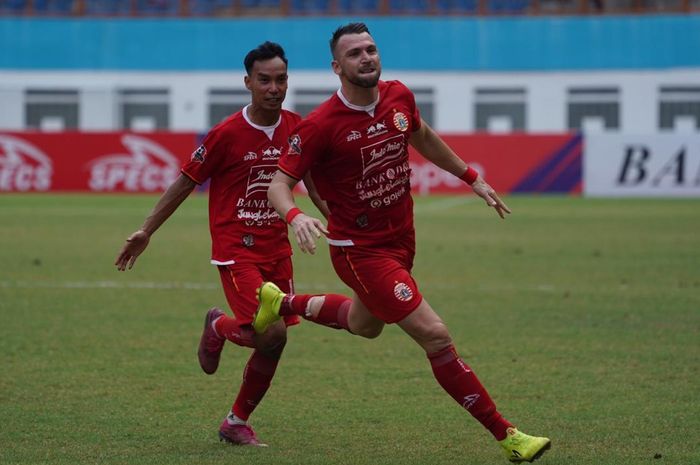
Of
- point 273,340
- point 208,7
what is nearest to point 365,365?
point 273,340

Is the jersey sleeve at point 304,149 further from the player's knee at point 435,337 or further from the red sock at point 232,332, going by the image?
the red sock at point 232,332

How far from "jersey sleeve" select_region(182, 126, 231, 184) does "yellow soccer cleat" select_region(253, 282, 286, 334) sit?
801 millimetres

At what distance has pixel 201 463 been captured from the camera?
6.91 m

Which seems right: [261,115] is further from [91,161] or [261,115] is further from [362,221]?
[91,161]

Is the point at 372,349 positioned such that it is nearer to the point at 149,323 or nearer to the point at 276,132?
the point at 149,323

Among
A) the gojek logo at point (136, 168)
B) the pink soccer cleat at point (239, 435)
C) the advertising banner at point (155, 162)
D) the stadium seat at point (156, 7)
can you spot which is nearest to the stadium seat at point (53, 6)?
the stadium seat at point (156, 7)

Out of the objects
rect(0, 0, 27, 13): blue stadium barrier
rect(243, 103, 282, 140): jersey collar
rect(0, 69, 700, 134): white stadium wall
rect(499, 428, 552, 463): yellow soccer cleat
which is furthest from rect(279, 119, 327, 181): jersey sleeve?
rect(0, 0, 27, 13): blue stadium barrier

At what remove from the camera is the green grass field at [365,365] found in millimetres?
7348

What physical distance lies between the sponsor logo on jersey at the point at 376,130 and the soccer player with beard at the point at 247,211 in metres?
0.77

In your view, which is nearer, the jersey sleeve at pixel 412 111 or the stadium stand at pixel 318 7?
the jersey sleeve at pixel 412 111

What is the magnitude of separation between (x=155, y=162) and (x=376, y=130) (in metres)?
28.8

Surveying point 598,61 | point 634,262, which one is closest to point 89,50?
point 598,61

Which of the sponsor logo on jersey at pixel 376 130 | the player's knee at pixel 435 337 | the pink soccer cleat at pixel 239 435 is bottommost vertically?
the pink soccer cleat at pixel 239 435

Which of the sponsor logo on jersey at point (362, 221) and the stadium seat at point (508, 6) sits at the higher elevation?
the sponsor logo on jersey at point (362, 221)
